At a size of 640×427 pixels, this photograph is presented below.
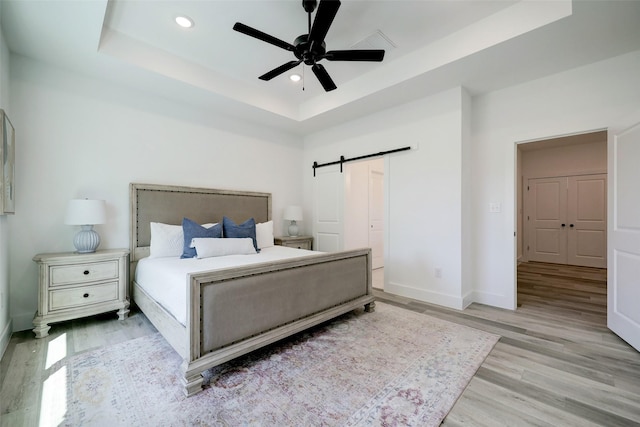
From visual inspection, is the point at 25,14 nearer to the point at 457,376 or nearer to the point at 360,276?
the point at 360,276

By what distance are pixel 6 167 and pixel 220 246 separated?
6.05 feet

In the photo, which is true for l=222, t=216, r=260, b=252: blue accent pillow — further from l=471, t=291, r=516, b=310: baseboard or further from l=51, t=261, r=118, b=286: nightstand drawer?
l=471, t=291, r=516, b=310: baseboard

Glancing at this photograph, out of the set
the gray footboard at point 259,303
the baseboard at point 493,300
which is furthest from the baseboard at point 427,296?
the gray footboard at point 259,303

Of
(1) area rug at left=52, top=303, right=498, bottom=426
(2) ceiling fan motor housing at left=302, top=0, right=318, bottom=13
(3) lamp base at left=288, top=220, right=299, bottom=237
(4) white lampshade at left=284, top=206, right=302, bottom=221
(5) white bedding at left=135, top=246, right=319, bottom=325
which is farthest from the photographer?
(3) lamp base at left=288, top=220, right=299, bottom=237

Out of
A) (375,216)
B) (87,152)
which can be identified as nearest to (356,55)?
(87,152)

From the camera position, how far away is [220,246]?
10.3 ft

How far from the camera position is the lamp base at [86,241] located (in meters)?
2.79

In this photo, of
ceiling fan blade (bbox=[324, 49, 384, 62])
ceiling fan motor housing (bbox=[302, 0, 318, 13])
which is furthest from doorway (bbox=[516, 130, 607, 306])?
ceiling fan motor housing (bbox=[302, 0, 318, 13])

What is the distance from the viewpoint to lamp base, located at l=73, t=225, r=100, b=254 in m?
2.79

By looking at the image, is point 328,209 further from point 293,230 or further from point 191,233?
point 191,233

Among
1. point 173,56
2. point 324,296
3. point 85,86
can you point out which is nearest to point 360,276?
point 324,296

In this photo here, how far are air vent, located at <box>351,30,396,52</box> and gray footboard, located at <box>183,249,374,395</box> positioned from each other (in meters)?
2.23

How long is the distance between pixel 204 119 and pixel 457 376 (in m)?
4.21

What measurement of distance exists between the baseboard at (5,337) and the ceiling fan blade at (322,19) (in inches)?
139
